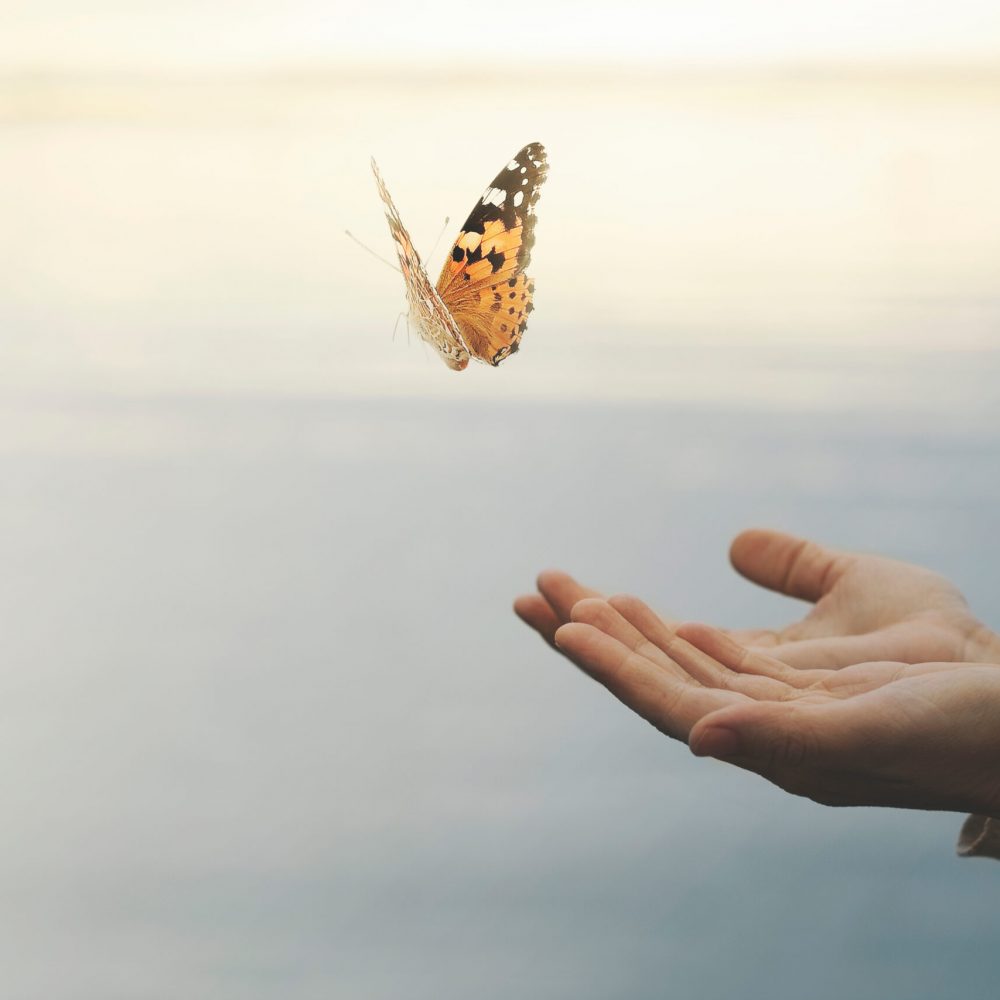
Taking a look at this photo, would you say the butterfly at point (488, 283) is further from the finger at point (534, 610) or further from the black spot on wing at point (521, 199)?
the finger at point (534, 610)

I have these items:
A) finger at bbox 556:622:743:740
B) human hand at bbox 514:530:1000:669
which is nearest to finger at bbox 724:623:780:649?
human hand at bbox 514:530:1000:669

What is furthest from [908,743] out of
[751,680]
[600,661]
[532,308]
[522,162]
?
[522,162]

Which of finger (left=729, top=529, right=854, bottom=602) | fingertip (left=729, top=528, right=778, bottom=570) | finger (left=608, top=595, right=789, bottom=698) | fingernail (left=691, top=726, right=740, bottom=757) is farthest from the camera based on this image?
fingertip (left=729, top=528, right=778, bottom=570)

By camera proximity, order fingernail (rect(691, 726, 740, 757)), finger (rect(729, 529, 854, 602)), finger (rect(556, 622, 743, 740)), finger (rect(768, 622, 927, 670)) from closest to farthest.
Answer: fingernail (rect(691, 726, 740, 757)) < finger (rect(556, 622, 743, 740)) < finger (rect(768, 622, 927, 670)) < finger (rect(729, 529, 854, 602))

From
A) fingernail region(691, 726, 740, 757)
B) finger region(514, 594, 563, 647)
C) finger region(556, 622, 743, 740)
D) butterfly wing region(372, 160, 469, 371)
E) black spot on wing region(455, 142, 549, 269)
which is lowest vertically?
fingernail region(691, 726, 740, 757)

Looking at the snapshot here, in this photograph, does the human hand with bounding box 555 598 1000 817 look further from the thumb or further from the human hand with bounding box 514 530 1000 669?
the human hand with bounding box 514 530 1000 669

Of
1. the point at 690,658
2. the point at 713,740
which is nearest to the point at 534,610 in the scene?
the point at 690,658

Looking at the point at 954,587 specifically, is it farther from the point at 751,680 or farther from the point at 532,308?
the point at 532,308
